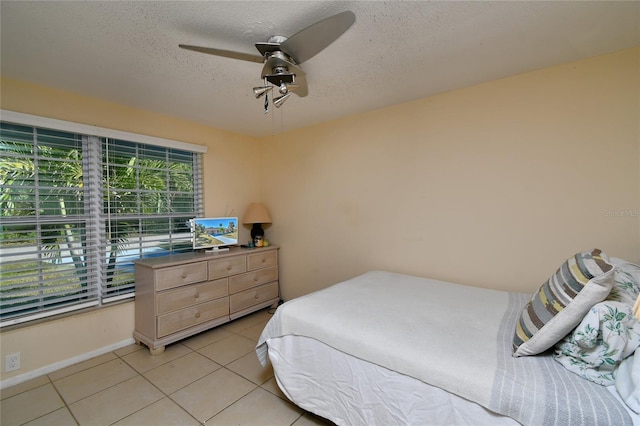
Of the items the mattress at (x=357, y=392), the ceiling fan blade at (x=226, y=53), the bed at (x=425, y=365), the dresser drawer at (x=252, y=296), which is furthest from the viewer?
the dresser drawer at (x=252, y=296)

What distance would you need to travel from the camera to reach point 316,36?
132cm

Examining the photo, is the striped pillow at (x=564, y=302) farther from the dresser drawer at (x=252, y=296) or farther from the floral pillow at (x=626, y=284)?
the dresser drawer at (x=252, y=296)

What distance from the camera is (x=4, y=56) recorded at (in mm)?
1728

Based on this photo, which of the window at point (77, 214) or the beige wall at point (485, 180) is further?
the window at point (77, 214)

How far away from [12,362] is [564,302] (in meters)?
3.50

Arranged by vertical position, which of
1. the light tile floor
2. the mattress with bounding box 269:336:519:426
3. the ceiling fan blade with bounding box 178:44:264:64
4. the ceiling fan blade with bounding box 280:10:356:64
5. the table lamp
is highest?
the ceiling fan blade with bounding box 280:10:356:64

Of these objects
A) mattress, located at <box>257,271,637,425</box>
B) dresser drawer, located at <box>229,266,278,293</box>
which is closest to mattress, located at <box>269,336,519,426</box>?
mattress, located at <box>257,271,637,425</box>

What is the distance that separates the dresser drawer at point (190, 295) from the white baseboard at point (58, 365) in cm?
59

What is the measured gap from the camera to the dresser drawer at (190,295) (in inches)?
95.2

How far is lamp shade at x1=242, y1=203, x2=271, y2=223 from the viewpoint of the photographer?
11.3 ft

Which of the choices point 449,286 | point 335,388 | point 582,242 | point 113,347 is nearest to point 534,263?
point 582,242

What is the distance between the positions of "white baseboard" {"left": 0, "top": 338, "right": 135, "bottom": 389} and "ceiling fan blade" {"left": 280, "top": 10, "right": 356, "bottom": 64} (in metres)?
2.91

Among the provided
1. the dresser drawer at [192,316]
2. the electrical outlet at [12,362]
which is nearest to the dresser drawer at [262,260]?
the dresser drawer at [192,316]

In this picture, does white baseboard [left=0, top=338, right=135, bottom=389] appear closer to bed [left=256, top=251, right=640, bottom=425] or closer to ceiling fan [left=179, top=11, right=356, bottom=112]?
bed [left=256, top=251, right=640, bottom=425]
